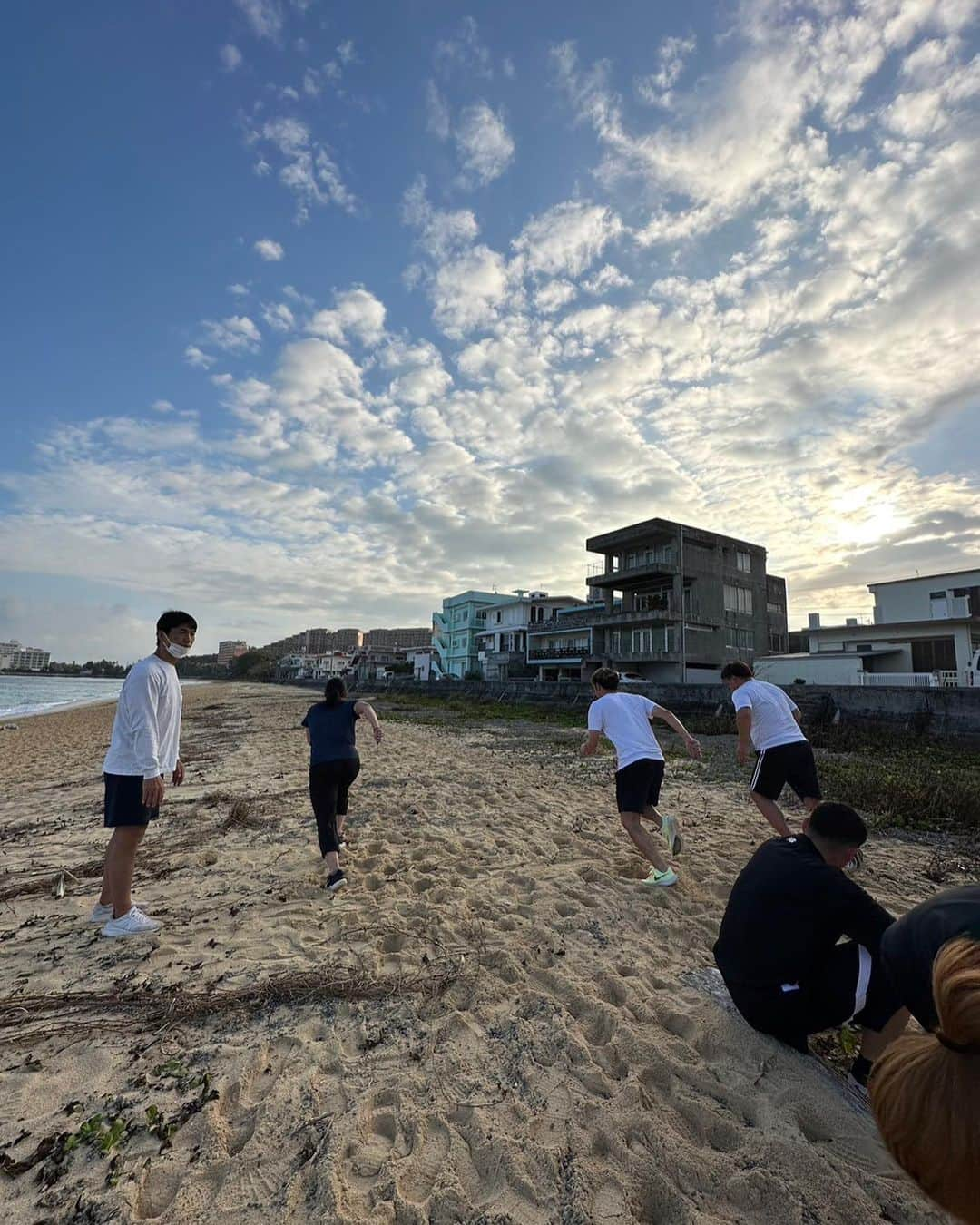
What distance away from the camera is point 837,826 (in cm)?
246

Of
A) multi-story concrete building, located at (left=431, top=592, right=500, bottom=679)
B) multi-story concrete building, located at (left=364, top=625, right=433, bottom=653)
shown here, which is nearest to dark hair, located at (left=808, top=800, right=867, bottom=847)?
multi-story concrete building, located at (left=431, top=592, right=500, bottom=679)

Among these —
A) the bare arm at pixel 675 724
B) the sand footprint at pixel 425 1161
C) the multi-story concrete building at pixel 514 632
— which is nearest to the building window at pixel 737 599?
the multi-story concrete building at pixel 514 632

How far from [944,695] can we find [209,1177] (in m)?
15.8

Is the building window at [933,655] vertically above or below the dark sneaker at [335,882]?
above

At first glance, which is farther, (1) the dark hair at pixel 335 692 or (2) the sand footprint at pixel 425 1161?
(1) the dark hair at pixel 335 692

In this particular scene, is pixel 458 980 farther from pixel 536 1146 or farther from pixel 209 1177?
pixel 209 1177

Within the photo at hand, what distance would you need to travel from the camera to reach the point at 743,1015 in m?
2.69

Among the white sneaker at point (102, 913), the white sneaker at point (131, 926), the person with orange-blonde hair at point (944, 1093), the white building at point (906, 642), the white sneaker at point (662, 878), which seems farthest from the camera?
the white building at point (906, 642)

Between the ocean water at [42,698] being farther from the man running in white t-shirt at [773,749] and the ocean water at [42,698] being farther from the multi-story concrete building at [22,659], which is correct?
the multi-story concrete building at [22,659]

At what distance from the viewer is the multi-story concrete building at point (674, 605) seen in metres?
32.5

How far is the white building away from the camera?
78.7 feet

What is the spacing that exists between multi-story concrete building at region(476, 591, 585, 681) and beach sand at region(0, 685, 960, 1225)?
131 ft

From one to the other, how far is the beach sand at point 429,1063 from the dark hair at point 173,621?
6.77 feet

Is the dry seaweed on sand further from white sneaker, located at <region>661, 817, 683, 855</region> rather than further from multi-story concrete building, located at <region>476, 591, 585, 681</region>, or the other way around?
multi-story concrete building, located at <region>476, 591, 585, 681</region>
